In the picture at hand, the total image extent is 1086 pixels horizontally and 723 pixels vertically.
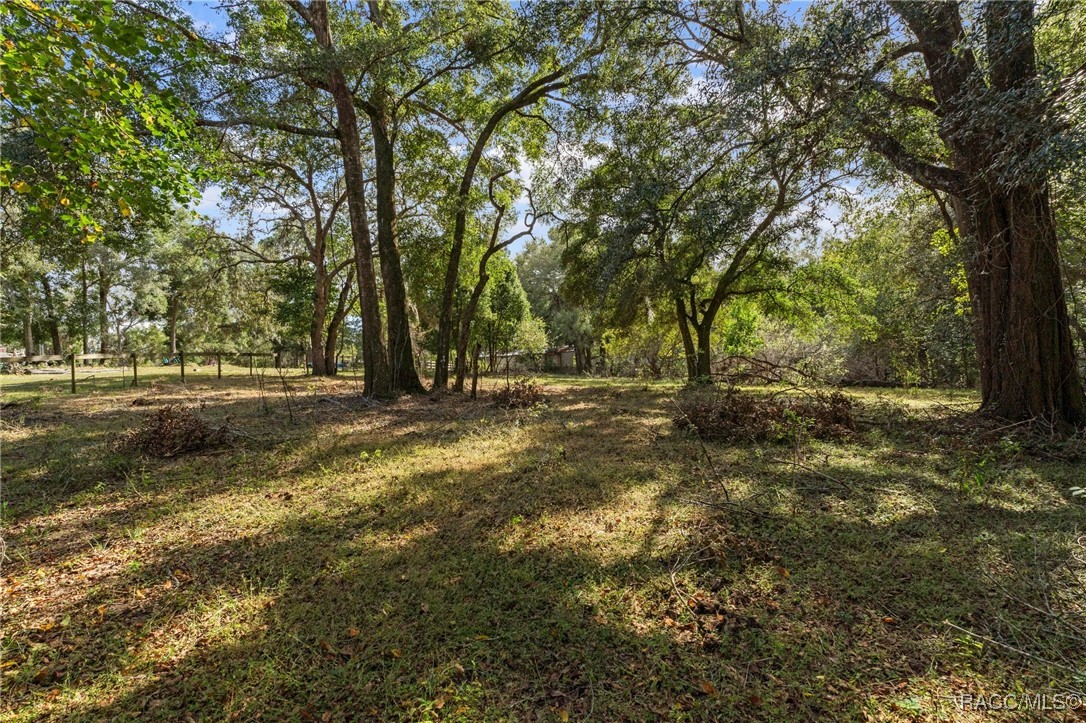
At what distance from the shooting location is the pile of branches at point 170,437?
16.6ft

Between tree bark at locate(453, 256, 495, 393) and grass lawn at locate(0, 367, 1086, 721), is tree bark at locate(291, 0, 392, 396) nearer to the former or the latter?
tree bark at locate(453, 256, 495, 393)

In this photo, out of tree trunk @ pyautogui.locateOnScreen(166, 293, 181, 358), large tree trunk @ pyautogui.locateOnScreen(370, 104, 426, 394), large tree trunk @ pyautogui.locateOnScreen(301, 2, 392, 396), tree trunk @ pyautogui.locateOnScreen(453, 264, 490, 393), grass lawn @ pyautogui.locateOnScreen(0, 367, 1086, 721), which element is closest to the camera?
grass lawn @ pyautogui.locateOnScreen(0, 367, 1086, 721)

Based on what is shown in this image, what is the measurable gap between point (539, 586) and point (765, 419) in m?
4.66

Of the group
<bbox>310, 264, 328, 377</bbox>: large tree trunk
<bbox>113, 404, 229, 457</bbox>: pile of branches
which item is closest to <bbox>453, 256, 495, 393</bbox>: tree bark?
<bbox>113, 404, 229, 457</bbox>: pile of branches

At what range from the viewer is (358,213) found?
9.12 metres

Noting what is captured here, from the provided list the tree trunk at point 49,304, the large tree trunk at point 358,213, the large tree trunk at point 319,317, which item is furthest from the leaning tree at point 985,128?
the tree trunk at point 49,304

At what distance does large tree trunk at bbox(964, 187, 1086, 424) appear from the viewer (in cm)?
546

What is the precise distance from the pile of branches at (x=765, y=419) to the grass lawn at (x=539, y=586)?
0.78m

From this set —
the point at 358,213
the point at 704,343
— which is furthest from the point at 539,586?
the point at 704,343

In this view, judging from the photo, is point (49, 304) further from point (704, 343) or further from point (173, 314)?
point (704, 343)

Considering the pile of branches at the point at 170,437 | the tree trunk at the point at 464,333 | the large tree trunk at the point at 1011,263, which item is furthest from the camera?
the tree trunk at the point at 464,333

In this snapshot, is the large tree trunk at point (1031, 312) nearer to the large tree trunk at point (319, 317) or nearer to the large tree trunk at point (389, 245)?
the large tree trunk at point (389, 245)

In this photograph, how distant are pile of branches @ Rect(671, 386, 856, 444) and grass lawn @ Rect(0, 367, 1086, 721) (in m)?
0.78

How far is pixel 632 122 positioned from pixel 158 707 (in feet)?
31.3
